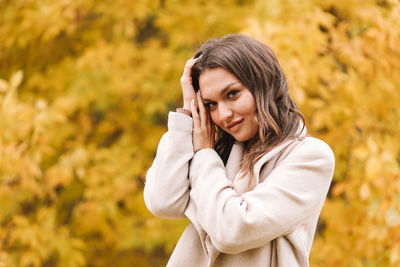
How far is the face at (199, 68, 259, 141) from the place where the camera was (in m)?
1.62

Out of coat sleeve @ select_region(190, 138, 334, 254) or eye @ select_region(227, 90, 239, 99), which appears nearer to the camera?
coat sleeve @ select_region(190, 138, 334, 254)

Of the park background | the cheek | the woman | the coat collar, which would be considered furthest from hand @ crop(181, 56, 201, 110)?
the park background

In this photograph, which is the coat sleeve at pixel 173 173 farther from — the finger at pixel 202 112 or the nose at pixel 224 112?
the nose at pixel 224 112

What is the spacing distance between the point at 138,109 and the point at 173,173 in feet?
10.3

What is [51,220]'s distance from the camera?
3842 mm

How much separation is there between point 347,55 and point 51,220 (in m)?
2.62

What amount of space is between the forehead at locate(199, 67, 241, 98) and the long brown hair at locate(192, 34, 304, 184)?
0.01m

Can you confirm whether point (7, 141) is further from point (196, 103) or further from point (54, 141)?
point (196, 103)

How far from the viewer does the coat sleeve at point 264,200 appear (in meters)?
1.43

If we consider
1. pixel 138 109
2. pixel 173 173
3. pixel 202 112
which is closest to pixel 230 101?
pixel 202 112

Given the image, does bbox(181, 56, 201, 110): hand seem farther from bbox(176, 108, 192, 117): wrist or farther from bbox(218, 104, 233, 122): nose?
bbox(218, 104, 233, 122): nose

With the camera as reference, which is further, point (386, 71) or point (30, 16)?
point (30, 16)

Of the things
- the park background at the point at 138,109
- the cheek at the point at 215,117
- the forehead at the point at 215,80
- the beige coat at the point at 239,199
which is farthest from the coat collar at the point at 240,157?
the park background at the point at 138,109

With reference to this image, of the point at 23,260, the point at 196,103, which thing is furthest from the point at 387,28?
the point at 23,260
